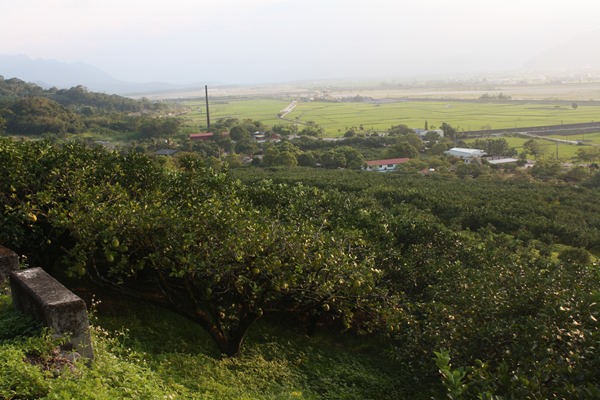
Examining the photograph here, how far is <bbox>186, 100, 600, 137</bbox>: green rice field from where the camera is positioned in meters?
92.9

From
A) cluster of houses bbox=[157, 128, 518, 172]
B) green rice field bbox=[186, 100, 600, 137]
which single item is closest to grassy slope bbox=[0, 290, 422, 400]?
cluster of houses bbox=[157, 128, 518, 172]

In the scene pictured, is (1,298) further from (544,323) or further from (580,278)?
(580,278)

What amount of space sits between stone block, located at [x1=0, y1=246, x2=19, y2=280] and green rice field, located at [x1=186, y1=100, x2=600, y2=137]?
76.4 metres

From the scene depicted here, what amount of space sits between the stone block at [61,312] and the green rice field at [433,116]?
7775cm

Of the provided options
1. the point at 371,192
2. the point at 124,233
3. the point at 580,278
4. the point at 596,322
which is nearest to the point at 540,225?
the point at 371,192

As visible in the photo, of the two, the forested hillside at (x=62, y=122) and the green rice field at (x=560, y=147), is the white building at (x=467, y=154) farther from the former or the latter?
the forested hillside at (x=62, y=122)

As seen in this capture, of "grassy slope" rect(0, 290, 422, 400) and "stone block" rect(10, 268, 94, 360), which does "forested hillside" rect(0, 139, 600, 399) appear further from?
"stone block" rect(10, 268, 94, 360)

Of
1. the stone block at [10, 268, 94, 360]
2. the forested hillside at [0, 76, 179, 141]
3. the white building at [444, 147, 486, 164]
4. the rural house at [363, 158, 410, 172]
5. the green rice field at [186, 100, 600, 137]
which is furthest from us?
the green rice field at [186, 100, 600, 137]

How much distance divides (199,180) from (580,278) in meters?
8.18

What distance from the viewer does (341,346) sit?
388 inches

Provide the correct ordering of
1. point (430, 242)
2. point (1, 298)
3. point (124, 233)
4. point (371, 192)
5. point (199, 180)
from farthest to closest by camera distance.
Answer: point (371, 192) → point (430, 242) → point (199, 180) → point (124, 233) → point (1, 298)

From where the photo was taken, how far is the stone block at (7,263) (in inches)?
290

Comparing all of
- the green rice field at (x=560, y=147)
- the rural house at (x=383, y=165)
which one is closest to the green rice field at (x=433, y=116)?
the green rice field at (x=560, y=147)

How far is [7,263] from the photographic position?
24.3 ft
